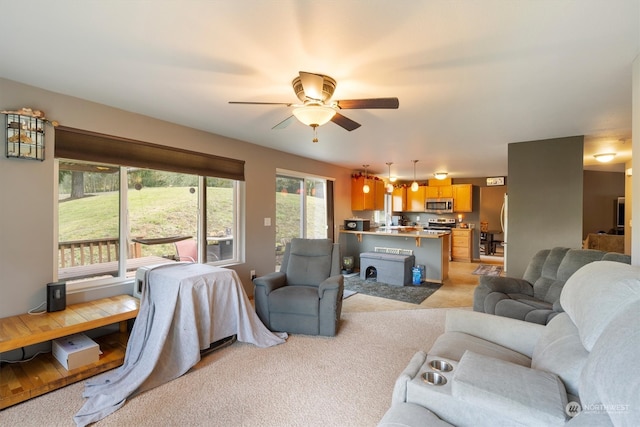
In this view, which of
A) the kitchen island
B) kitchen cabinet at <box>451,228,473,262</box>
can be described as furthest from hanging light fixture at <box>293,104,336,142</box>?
kitchen cabinet at <box>451,228,473,262</box>

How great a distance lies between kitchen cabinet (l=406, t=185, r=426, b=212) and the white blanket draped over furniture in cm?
725

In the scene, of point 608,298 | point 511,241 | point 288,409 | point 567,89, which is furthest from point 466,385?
point 511,241

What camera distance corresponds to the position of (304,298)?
10.4ft

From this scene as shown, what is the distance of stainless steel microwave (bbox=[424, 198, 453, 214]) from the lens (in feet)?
28.4

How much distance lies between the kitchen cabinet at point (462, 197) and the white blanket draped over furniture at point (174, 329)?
7.23 metres

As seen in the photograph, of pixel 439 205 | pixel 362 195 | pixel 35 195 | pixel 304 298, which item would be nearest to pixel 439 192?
pixel 439 205

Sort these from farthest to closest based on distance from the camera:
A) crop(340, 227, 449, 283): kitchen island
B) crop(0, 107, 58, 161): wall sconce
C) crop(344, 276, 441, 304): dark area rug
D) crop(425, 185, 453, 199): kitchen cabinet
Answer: crop(425, 185, 453, 199): kitchen cabinet
crop(340, 227, 449, 283): kitchen island
crop(344, 276, 441, 304): dark area rug
crop(0, 107, 58, 161): wall sconce

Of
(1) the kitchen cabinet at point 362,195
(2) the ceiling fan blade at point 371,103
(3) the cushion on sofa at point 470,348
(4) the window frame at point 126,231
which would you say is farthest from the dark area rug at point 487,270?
(2) the ceiling fan blade at point 371,103

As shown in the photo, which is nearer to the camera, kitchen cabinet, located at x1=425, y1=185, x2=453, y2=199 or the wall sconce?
the wall sconce

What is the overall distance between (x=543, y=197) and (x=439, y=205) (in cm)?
468

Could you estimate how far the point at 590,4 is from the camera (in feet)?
4.82

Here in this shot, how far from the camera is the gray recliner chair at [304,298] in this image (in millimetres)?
3150

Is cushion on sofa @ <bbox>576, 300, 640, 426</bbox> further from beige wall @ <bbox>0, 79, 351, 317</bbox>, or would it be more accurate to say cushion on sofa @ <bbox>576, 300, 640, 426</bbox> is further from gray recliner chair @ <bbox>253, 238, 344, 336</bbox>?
beige wall @ <bbox>0, 79, 351, 317</bbox>

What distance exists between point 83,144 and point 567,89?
14.5ft
